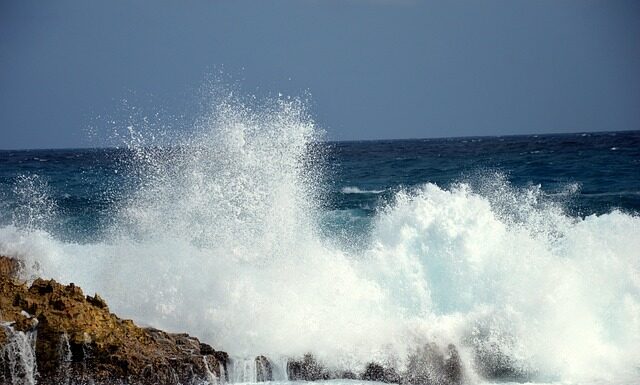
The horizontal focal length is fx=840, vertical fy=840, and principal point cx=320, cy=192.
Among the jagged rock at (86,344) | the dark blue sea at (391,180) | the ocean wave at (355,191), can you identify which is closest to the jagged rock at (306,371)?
the jagged rock at (86,344)

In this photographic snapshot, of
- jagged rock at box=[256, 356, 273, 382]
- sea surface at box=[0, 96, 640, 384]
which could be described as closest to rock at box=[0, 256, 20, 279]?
sea surface at box=[0, 96, 640, 384]

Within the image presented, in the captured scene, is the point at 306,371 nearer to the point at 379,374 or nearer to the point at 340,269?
the point at 379,374

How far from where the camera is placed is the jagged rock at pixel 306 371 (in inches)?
425

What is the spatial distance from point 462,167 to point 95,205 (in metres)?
16.8

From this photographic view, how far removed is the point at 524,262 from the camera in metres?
12.8

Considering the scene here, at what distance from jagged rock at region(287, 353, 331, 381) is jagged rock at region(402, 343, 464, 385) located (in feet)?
3.45

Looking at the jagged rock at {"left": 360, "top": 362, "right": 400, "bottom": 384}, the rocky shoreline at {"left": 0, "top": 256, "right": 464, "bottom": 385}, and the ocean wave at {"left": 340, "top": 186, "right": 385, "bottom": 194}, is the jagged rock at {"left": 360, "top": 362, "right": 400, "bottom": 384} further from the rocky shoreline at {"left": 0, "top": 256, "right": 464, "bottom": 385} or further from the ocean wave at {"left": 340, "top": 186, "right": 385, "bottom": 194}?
the ocean wave at {"left": 340, "top": 186, "right": 385, "bottom": 194}

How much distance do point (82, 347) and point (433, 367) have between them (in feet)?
14.6

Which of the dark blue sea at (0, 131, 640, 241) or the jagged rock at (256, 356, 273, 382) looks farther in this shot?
the dark blue sea at (0, 131, 640, 241)

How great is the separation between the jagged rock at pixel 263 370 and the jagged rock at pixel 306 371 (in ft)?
0.81

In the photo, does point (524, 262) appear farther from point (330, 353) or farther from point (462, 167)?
point (462, 167)

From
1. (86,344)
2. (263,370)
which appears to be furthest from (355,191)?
(86,344)

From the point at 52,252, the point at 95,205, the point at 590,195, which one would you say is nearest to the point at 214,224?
the point at 52,252

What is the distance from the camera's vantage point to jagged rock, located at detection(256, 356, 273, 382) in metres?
10.7
